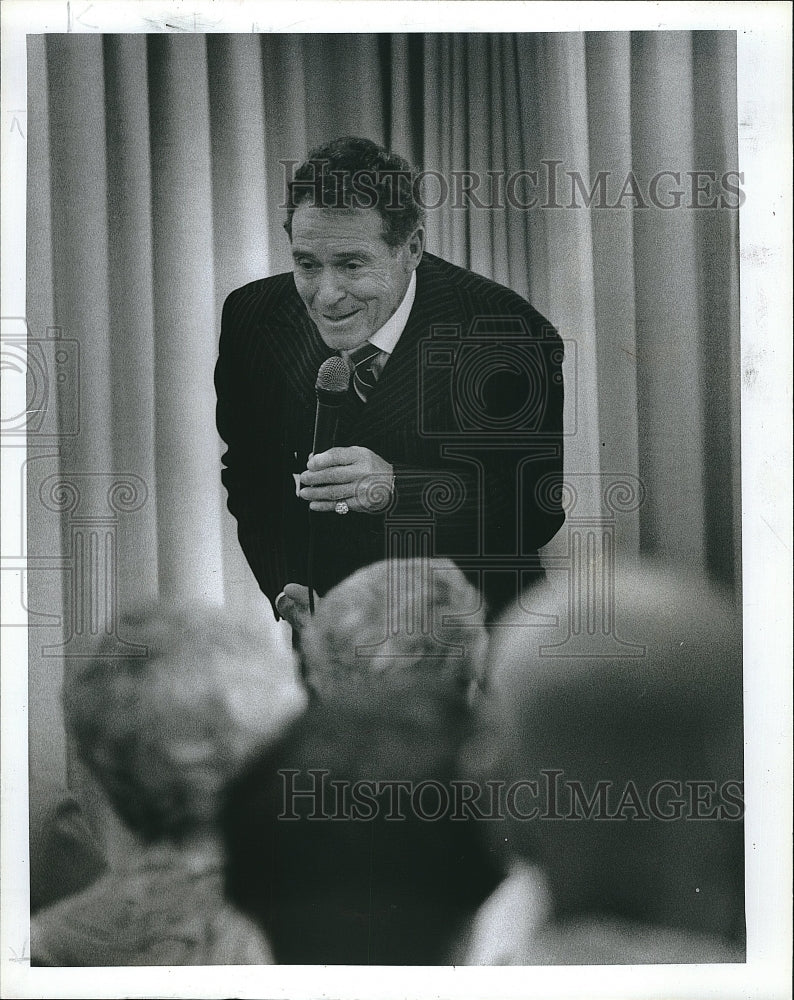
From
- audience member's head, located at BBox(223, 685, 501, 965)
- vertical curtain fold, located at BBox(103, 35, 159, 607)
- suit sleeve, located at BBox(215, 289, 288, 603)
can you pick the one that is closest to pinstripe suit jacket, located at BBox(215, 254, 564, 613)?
suit sleeve, located at BBox(215, 289, 288, 603)

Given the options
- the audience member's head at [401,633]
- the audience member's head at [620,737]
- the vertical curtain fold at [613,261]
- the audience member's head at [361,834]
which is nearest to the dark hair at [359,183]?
the vertical curtain fold at [613,261]

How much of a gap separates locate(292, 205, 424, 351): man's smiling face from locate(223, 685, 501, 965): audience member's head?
0.73 m

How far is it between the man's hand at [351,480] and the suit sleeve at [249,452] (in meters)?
0.07

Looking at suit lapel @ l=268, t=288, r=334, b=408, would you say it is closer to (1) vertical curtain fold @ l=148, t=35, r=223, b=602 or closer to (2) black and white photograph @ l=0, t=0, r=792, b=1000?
(2) black and white photograph @ l=0, t=0, r=792, b=1000

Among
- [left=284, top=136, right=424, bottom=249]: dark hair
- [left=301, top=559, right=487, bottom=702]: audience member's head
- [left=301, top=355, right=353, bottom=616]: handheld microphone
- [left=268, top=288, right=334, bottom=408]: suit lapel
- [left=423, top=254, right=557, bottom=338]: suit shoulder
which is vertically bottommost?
[left=301, top=559, right=487, bottom=702]: audience member's head

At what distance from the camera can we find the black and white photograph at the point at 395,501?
173cm

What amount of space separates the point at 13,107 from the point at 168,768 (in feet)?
4.17

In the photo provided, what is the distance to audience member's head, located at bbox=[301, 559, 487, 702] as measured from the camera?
172cm

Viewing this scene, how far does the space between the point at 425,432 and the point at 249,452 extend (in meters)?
0.33

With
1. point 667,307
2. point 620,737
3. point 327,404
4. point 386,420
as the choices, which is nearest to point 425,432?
point 386,420

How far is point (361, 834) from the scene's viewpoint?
5.70 feet

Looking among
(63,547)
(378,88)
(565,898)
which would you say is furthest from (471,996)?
(378,88)

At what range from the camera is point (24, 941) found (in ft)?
5.76

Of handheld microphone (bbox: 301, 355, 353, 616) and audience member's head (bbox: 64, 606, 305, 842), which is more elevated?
handheld microphone (bbox: 301, 355, 353, 616)
